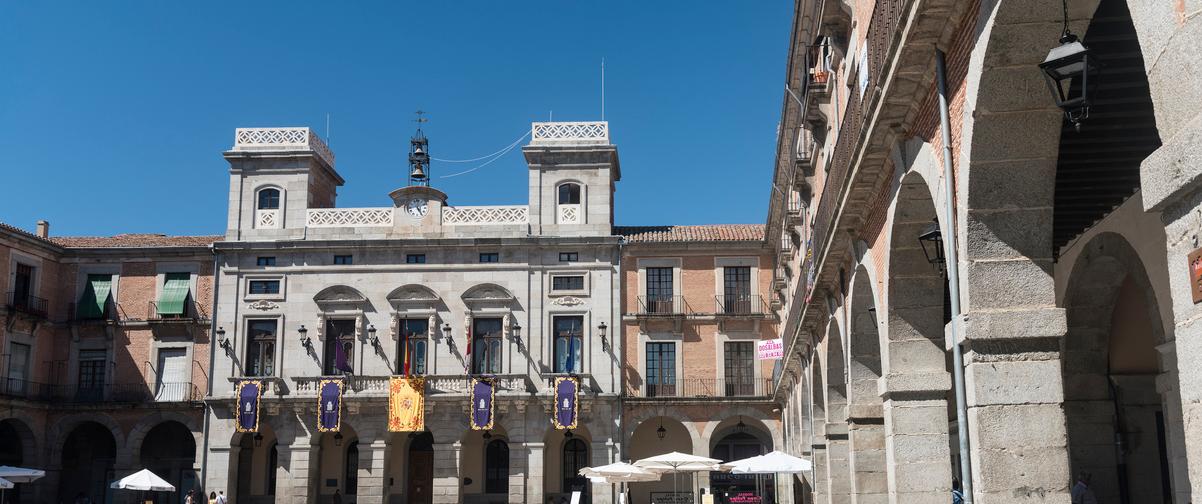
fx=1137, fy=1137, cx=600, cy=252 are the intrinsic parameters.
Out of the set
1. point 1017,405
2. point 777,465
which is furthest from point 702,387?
point 1017,405

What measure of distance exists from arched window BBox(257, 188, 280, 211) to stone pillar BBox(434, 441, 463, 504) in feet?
34.5

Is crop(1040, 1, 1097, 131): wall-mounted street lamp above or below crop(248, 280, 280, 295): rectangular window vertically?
below

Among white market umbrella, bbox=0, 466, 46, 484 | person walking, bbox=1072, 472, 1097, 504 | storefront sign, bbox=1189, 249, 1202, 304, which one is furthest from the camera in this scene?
Result: white market umbrella, bbox=0, 466, 46, 484

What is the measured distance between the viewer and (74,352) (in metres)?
40.4

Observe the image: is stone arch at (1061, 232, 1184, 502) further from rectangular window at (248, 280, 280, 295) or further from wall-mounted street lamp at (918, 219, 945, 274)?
rectangular window at (248, 280, 280, 295)

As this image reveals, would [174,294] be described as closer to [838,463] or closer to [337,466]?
[337,466]

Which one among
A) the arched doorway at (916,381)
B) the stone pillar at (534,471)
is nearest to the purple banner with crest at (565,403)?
the stone pillar at (534,471)

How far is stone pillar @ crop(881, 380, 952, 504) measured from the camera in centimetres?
1166

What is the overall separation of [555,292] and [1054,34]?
107 feet

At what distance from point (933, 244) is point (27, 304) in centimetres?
3645

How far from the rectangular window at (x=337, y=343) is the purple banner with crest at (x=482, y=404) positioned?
173 inches

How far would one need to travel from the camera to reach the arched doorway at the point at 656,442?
3909 cm

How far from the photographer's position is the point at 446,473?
37219 millimetres

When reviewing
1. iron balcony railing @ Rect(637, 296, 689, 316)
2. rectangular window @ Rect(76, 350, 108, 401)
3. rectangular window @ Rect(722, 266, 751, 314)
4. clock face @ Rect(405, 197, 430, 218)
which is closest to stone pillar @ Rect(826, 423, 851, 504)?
rectangular window @ Rect(722, 266, 751, 314)
